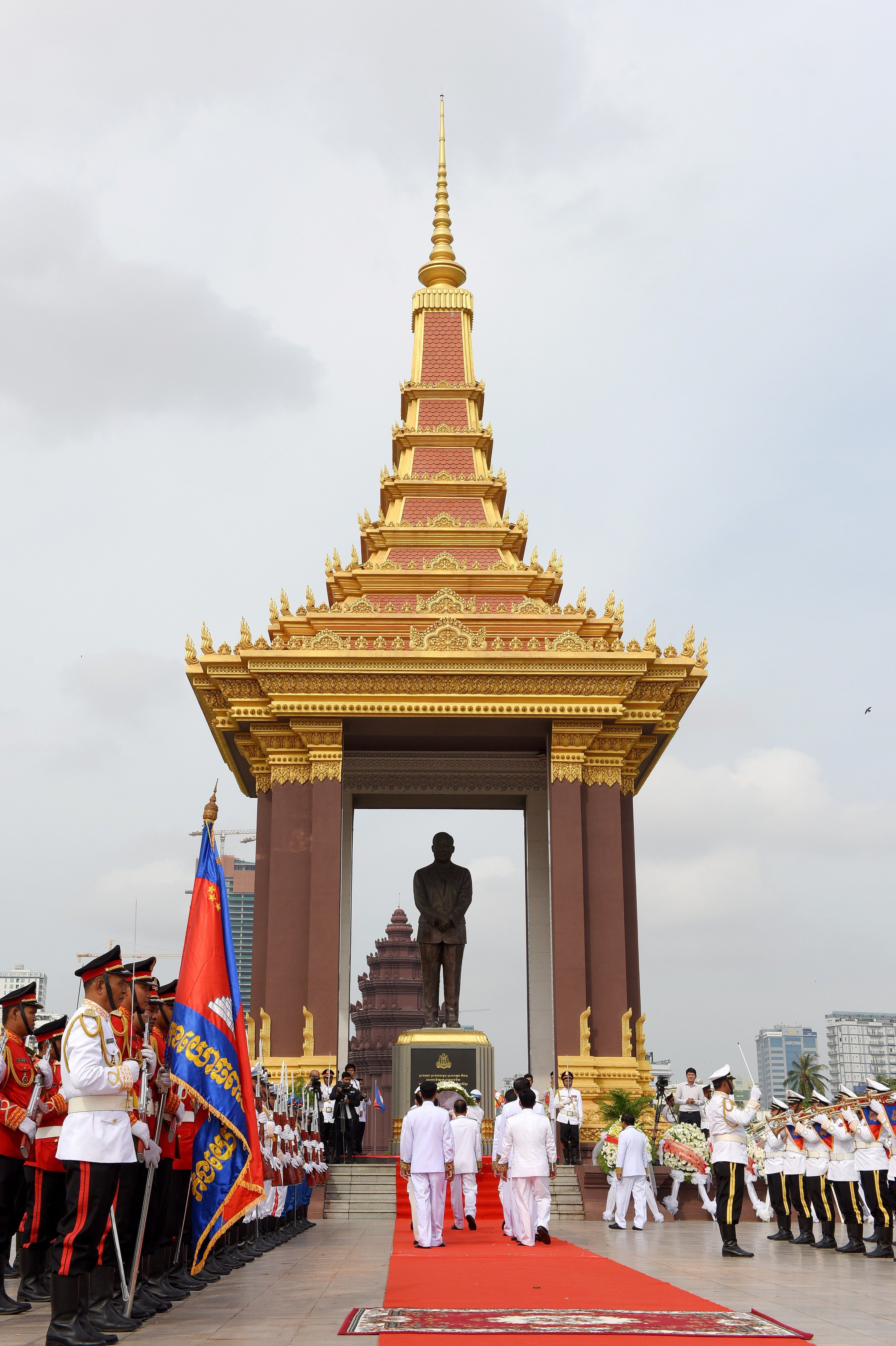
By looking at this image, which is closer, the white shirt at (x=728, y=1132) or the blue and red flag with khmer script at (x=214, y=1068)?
the blue and red flag with khmer script at (x=214, y=1068)

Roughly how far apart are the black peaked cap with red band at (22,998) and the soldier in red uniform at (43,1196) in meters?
0.30

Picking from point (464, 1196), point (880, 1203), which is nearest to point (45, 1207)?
point (464, 1196)

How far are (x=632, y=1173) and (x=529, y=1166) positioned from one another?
3.54m

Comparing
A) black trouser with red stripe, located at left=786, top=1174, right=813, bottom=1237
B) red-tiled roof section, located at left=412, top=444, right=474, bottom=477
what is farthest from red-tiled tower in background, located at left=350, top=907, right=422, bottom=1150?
black trouser with red stripe, located at left=786, top=1174, right=813, bottom=1237

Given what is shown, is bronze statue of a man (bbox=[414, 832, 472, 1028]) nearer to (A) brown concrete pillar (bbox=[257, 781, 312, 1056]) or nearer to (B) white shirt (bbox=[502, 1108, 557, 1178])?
(A) brown concrete pillar (bbox=[257, 781, 312, 1056])

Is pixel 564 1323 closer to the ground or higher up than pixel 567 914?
closer to the ground

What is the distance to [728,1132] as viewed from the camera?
13.1 metres

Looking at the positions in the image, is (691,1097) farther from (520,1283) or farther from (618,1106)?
(520,1283)

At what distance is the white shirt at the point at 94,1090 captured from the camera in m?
7.60

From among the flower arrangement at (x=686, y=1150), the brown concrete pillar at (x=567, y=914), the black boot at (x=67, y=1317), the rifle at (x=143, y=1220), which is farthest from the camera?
the brown concrete pillar at (x=567, y=914)

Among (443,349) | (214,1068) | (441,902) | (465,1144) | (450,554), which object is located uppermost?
(443,349)

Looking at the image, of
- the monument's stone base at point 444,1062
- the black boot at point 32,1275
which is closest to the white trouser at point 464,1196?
the monument's stone base at point 444,1062

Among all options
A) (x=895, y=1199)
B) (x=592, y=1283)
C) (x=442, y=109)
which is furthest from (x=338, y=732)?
(x=442, y=109)

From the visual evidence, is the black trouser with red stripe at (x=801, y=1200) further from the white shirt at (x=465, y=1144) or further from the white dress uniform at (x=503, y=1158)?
the white shirt at (x=465, y=1144)
